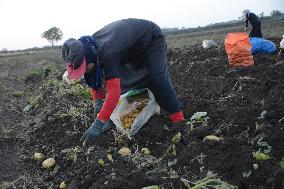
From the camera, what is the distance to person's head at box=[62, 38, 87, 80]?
3.65 metres

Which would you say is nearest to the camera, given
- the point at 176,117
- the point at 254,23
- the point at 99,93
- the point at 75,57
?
the point at 75,57

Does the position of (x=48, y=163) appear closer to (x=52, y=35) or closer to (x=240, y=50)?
(x=240, y=50)

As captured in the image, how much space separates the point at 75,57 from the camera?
3.64 metres

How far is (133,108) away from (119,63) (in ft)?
2.33

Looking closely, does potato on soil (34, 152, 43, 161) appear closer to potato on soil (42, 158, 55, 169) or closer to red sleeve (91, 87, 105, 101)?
potato on soil (42, 158, 55, 169)

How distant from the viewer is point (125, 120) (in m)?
4.61

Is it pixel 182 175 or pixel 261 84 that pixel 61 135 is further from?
pixel 261 84

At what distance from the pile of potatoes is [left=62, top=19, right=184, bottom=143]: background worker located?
0.73 feet

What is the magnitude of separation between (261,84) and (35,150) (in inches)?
117

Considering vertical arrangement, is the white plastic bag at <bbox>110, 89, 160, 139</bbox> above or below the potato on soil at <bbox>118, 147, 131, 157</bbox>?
above

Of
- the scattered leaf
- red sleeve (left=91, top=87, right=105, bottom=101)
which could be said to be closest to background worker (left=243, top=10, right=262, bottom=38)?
red sleeve (left=91, top=87, right=105, bottom=101)

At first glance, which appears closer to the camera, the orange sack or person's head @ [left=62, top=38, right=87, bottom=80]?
person's head @ [left=62, top=38, right=87, bottom=80]

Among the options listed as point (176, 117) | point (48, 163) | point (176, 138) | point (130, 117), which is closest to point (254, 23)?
point (176, 117)

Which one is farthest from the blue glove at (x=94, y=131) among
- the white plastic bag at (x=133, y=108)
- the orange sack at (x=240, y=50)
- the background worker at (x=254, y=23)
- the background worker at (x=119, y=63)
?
the background worker at (x=254, y=23)
